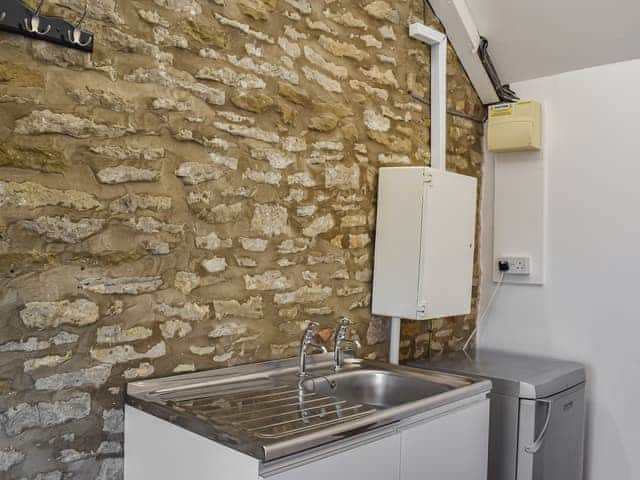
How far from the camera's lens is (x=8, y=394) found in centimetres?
164

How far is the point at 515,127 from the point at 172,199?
1922mm

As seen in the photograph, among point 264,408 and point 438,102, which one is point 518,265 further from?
point 264,408

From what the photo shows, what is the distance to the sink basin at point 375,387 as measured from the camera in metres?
2.32

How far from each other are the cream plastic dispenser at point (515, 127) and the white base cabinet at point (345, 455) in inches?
57.3

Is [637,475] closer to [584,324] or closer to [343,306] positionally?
[584,324]

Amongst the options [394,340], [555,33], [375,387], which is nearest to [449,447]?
[375,387]

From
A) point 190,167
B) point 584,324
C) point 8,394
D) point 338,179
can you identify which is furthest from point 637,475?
point 8,394

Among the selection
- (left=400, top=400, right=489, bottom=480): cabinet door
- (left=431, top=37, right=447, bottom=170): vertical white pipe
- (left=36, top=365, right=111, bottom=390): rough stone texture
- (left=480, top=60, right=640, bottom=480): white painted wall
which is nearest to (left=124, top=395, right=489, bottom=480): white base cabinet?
(left=400, top=400, right=489, bottom=480): cabinet door

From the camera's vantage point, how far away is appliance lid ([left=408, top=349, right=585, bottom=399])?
252 cm

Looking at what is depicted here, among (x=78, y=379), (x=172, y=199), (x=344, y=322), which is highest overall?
(x=172, y=199)

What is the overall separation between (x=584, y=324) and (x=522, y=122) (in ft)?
3.48

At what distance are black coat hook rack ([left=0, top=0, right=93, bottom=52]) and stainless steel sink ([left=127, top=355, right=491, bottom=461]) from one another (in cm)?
104

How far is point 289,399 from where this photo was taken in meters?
2.02

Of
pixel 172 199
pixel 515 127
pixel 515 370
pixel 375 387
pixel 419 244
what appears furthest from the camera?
pixel 515 127
